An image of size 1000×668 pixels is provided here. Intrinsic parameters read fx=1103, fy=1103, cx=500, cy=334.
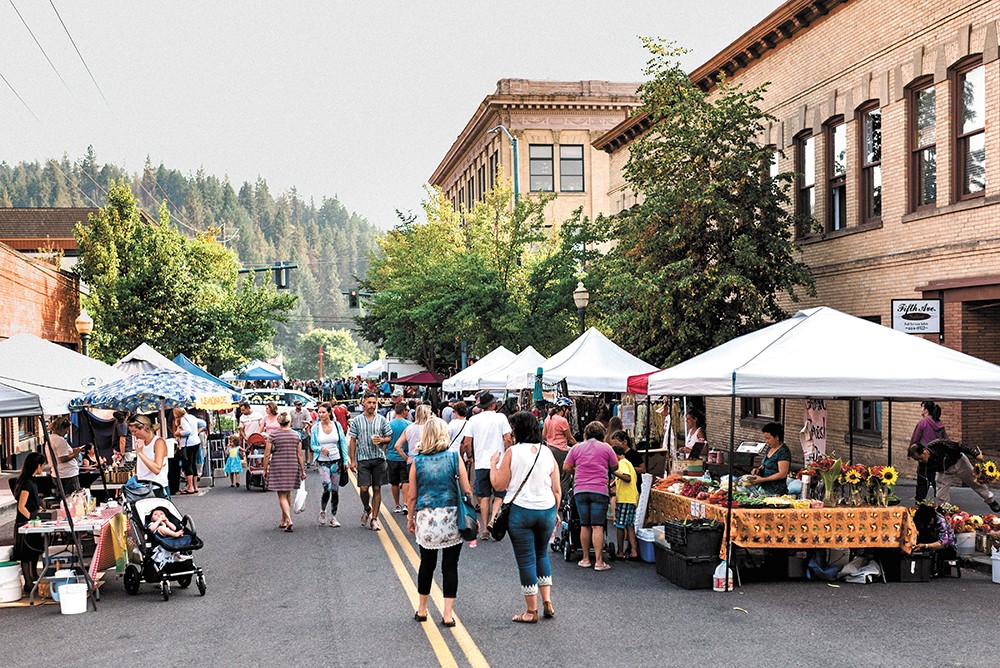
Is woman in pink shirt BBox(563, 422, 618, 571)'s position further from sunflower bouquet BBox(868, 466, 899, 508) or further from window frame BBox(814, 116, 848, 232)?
window frame BBox(814, 116, 848, 232)

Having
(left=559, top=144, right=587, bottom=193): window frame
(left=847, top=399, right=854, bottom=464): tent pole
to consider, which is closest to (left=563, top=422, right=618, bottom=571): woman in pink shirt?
(left=847, top=399, right=854, bottom=464): tent pole

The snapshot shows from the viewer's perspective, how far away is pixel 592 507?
12430 mm

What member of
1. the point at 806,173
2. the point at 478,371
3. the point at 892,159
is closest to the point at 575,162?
the point at 478,371

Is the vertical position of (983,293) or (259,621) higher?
(983,293)

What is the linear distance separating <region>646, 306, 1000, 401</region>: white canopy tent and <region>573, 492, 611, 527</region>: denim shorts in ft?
5.93

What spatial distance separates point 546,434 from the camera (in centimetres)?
1653

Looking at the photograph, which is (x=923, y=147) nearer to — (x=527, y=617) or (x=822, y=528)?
(x=822, y=528)

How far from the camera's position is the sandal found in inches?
373

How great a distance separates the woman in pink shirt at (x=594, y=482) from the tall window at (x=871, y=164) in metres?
11.7

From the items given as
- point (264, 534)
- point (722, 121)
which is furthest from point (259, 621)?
point (722, 121)

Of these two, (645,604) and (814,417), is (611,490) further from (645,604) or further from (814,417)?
(814,417)

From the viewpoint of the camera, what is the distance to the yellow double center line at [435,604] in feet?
27.2

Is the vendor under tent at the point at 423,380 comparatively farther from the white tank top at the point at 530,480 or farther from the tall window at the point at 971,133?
the white tank top at the point at 530,480

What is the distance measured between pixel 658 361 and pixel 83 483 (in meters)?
11.6
